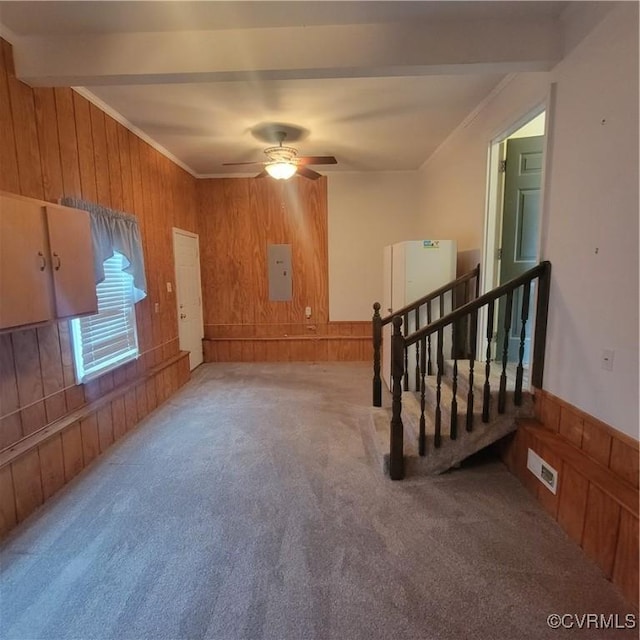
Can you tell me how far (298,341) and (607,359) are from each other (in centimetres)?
435

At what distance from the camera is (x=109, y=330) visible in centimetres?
323

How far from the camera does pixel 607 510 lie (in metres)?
1.70

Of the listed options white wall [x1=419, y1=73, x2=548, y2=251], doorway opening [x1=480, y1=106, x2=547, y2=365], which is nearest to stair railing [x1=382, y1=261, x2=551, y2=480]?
doorway opening [x1=480, y1=106, x2=547, y2=365]

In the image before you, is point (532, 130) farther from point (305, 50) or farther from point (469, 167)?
point (305, 50)

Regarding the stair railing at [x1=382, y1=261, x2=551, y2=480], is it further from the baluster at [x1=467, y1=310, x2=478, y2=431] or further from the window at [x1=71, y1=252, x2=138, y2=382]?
the window at [x1=71, y1=252, x2=138, y2=382]

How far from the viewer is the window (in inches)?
111

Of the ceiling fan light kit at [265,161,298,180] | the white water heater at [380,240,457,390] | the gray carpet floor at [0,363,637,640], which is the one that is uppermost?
the ceiling fan light kit at [265,161,298,180]

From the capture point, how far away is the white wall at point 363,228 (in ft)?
18.2

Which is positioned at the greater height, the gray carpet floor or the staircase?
the staircase

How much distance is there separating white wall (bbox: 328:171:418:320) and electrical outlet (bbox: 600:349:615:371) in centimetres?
398

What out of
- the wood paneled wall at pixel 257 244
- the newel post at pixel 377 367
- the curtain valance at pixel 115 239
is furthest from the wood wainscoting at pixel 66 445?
the newel post at pixel 377 367

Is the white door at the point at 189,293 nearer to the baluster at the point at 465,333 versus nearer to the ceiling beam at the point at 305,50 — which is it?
the ceiling beam at the point at 305,50

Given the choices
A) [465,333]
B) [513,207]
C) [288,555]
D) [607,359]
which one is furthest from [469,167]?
[288,555]

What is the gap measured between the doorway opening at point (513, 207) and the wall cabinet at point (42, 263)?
3.12 metres
